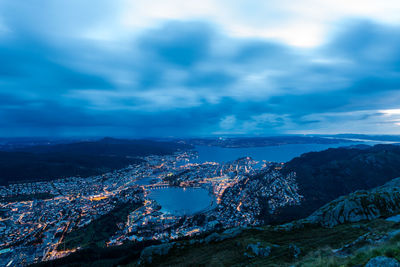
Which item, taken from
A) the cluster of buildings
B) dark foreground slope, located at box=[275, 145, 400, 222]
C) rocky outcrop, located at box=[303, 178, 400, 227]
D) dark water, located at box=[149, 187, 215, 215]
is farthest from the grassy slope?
dark foreground slope, located at box=[275, 145, 400, 222]

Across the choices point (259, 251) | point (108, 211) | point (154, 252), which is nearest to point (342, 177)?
point (259, 251)

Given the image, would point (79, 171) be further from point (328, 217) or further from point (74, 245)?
point (328, 217)

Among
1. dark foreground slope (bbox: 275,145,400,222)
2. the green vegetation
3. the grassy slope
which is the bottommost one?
the green vegetation

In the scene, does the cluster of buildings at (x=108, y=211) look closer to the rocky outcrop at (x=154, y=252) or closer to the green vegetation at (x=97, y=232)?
the green vegetation at (x=97, y=232)

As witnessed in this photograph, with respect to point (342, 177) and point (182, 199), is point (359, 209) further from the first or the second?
point (342, 177)

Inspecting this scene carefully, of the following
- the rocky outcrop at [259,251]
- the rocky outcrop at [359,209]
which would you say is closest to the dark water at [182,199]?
the rocky outcrop at [359,209]

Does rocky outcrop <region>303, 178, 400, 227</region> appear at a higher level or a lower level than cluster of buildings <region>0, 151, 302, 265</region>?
higher

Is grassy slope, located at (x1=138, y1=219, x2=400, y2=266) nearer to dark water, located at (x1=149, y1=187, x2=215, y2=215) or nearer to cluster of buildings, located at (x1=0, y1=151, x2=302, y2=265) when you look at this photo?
cluster of buildings, located at (x1=0, y1=151, x2=302, y2=265)
